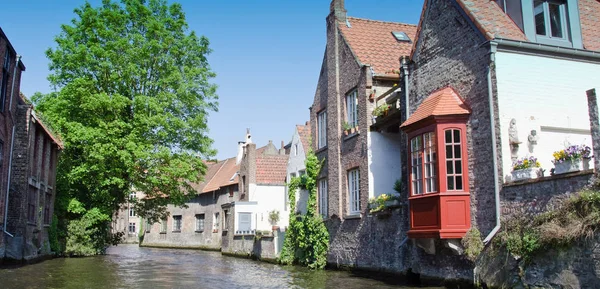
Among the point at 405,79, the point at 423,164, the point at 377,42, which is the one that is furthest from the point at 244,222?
the point at 423,164

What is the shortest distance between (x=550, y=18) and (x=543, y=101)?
2.57 meters

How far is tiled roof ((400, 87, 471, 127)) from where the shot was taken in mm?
14398

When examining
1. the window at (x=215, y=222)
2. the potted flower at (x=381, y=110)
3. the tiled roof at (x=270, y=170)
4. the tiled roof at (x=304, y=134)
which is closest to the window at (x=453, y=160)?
the potted flower at (x=381, y=110)

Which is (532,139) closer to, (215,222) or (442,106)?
(442,106)

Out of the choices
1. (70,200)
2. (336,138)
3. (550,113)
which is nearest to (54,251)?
(70,200)

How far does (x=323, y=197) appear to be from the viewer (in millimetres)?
24500

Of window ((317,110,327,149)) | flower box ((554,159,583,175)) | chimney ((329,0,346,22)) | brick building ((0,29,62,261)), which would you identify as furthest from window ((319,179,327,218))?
flower box ((554,159,583,175))

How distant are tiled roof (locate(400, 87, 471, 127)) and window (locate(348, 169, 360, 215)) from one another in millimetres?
5865

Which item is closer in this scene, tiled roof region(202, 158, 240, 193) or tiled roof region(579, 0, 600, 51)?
tiled roof region(579, 0, 600, 51)

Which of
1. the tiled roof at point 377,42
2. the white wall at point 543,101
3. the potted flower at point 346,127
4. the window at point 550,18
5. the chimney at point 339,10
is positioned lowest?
the white wall at point 543,101

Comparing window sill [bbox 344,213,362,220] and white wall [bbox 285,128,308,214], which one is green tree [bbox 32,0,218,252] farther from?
window sill [bbox 344,213,362,220]

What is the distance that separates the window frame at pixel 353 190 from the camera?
21.2 m

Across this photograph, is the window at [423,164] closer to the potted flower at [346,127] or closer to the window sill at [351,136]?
the window sill at [351,136]

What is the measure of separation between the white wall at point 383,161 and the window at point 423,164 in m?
4.28
